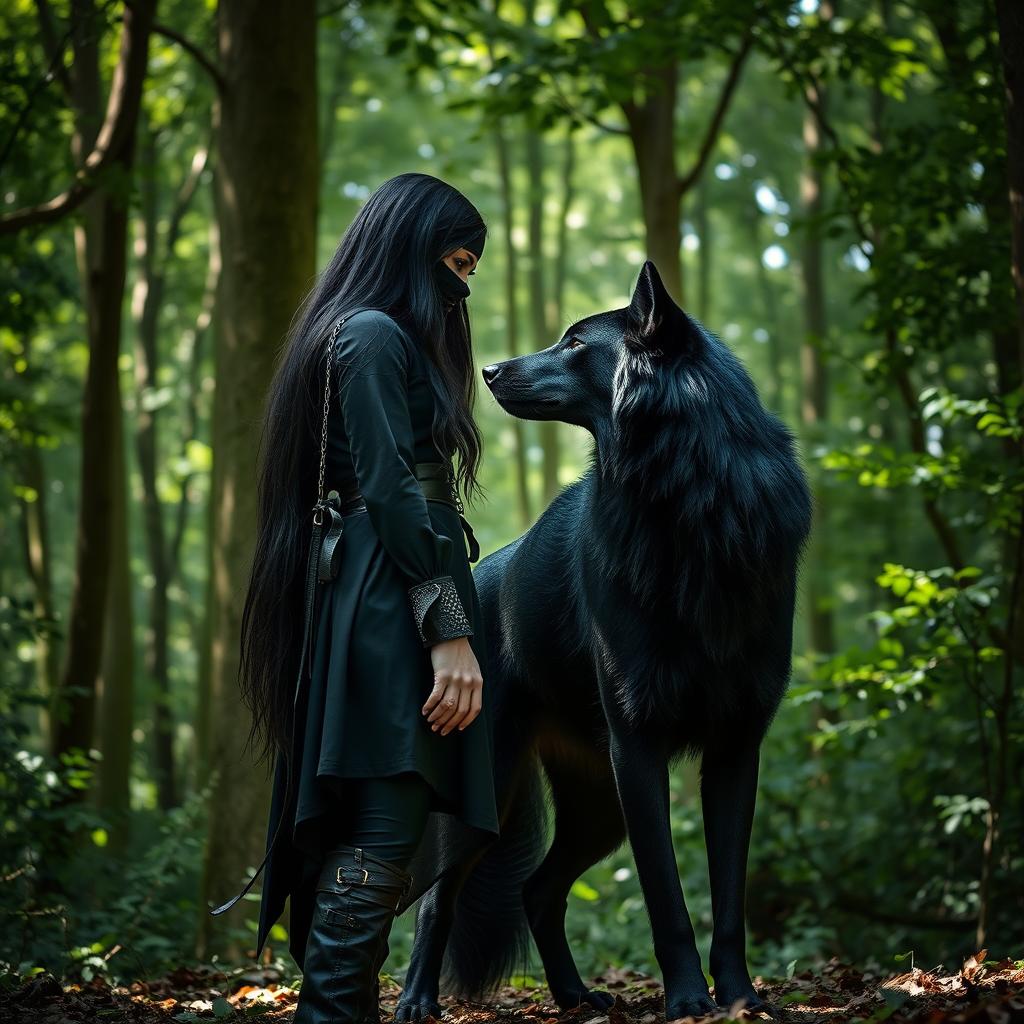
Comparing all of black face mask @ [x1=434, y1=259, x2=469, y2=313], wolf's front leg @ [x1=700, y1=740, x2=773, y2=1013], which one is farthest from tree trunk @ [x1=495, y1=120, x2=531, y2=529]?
black face mask @ [x1=434, y1=259, x2=469, y2=313]

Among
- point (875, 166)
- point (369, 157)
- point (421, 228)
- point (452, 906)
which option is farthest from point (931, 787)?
point (369, 157)

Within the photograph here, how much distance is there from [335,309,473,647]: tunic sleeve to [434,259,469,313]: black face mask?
1.24ft

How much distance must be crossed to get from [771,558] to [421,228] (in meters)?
1.48

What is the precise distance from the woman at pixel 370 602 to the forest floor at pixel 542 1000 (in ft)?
2.79

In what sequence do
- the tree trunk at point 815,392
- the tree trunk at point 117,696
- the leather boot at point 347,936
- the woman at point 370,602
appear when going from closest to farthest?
the leather boot at point 347,936 → the woman at point 370,602 → the tree trunk at point 117,696 → the tree trunk at point 815,392

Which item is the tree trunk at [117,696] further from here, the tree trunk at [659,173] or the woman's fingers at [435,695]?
the woman's fingers at [435,695]

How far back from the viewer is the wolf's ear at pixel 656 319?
3693 mm

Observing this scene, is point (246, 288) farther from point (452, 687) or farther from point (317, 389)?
point (452, 687)

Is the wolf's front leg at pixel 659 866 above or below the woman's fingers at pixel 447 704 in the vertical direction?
below

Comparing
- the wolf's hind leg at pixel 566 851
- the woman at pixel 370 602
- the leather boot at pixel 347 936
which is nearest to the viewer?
the leather boot at pixel 347 936

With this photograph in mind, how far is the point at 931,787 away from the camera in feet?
27.0

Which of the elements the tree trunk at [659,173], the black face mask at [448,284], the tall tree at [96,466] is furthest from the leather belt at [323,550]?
the tree trunk at [659,173]

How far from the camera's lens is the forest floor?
3.35 meters

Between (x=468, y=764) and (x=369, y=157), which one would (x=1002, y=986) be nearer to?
(x=468, y=764)
